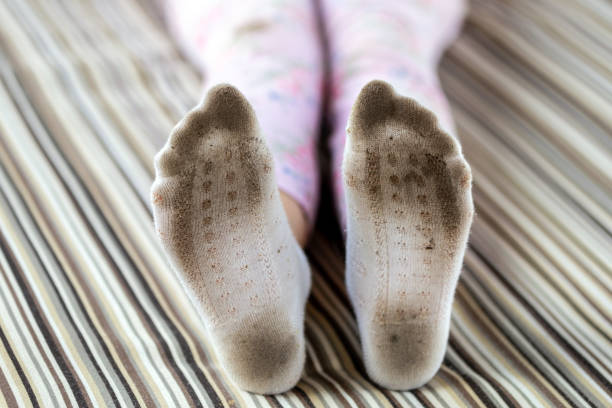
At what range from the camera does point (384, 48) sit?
70cm

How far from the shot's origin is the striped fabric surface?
525 mm

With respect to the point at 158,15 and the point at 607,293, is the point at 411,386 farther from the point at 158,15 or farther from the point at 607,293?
the point at 158,15

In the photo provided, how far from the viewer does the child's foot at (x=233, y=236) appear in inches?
16.9

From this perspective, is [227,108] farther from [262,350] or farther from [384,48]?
[384,48]

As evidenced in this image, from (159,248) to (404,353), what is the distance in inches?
11.3

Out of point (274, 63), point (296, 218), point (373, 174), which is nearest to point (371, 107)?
point (373, 174)

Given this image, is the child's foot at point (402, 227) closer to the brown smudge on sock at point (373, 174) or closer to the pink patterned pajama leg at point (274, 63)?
the brown smudge on sock at point (373, 174)

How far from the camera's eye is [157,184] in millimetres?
433

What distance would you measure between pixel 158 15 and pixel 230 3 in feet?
0.72

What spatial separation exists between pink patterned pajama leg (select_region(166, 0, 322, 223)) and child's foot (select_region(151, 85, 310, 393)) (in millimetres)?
107

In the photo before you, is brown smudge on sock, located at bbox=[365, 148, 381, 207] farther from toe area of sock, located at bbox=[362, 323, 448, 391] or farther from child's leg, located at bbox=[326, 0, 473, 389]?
toe area of sock, located at bbox=[362, 323, 448, 391]

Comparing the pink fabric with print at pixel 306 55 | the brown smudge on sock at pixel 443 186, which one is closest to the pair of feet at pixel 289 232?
the brown smudge on sock at pixel 443 186

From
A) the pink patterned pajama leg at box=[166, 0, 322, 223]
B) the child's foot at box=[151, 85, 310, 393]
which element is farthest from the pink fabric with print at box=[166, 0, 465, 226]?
the child's foot at box=[151, 85, 310, 393]

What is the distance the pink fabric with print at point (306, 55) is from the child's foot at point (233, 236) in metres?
0.11
